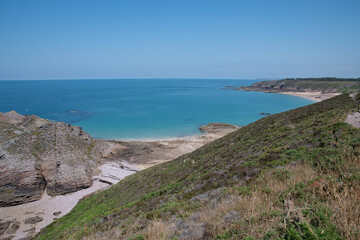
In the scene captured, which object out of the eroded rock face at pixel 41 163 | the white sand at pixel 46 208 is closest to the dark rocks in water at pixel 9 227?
the white sand at pixel 46 208

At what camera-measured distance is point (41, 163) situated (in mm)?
28578

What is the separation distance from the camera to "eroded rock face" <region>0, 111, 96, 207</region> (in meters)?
26.0

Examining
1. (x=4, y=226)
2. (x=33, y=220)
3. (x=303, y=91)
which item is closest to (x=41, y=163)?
(x=33, y=220)

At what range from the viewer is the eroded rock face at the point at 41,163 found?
26.0 metres

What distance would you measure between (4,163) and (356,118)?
124 ft

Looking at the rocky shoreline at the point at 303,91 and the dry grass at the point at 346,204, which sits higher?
the rocky shoreline at the point at 303,91

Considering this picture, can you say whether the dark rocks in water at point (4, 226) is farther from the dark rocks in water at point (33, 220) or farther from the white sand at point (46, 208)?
the dark rocks in water at point (33, 220)

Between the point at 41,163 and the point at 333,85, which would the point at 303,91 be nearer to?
the point at 333,85

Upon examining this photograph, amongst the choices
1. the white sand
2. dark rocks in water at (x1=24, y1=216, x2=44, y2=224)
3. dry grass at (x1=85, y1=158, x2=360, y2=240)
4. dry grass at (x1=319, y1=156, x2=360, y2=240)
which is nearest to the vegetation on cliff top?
the white sand

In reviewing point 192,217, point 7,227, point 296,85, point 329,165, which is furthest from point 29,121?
point 296,85

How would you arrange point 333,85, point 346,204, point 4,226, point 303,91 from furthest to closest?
point 303,91 → point 333,85 → point 4,226 → point 346,204

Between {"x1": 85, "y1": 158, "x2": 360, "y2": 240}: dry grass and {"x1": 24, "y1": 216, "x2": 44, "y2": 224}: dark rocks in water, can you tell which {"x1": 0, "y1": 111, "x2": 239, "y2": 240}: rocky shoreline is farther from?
{"x1": 85, "y1": 158, "x2": 360, "y2": 240}: dry grass

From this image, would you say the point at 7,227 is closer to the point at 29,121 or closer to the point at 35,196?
the point at 35,196

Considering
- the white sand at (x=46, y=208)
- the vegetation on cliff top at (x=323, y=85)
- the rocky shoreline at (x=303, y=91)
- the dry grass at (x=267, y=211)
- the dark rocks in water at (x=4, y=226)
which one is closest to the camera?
the dry grass at (x=267, y=211)
